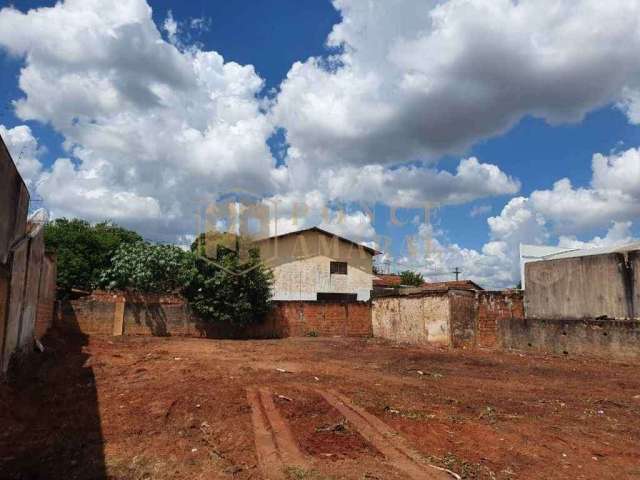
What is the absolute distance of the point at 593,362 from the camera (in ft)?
37.0

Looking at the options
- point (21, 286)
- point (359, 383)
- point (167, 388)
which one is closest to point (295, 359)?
point (359, 383)

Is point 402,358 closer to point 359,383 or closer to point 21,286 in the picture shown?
point 359,383

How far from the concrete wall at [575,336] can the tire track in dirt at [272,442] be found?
882cm

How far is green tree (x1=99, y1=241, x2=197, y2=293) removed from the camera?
790 inches

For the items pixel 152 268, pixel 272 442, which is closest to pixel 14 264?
pixel 272 442

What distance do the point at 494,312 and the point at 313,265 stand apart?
14.2 meters

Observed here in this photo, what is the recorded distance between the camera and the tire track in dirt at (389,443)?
3.85m

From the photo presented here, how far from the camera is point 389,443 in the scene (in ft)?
15.0

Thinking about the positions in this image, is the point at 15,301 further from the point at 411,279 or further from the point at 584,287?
the point at 411,279

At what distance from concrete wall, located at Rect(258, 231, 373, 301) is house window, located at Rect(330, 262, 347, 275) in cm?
19

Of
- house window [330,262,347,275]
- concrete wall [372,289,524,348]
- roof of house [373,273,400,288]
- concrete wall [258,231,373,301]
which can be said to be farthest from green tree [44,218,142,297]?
roof of house [373,273,400,288]

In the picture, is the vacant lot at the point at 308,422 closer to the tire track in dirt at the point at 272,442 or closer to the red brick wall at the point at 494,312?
the tire track in dirt at the point at 272,442

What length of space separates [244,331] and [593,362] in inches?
528

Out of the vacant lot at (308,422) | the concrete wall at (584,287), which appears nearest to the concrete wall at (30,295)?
the vacant lot at (308,422)
